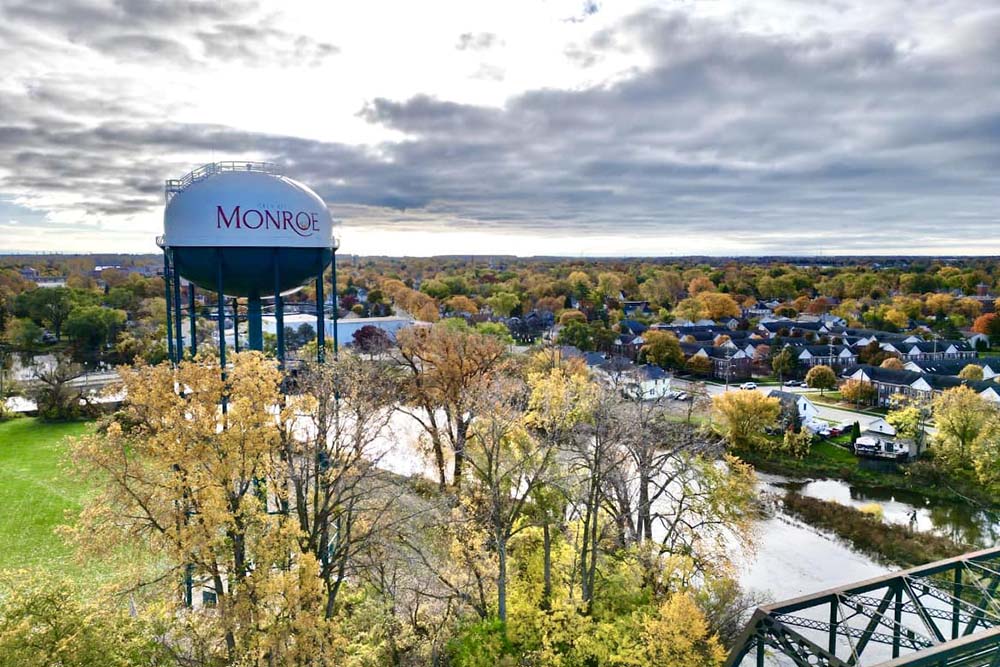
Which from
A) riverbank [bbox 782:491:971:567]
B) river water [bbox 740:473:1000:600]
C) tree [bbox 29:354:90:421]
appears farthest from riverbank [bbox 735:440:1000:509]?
tree [bbox 29:354:90:421]

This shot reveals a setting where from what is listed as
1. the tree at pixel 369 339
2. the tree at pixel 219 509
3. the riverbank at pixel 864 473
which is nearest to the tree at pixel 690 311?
the tree at pixel 369 339

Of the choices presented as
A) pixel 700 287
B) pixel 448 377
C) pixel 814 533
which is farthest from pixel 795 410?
pixel 700 287

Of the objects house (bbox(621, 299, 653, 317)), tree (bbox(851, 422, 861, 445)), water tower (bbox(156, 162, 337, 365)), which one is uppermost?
water tower (bbox(156, 162, 337, 365))

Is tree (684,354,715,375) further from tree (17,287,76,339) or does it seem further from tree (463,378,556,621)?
tree (17,287,76,339)

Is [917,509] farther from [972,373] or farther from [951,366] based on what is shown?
[951,366]

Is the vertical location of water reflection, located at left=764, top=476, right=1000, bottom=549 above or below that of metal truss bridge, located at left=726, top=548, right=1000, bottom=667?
below

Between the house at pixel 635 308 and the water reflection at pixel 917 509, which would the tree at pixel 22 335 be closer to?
the water reflection at pixel 917 509

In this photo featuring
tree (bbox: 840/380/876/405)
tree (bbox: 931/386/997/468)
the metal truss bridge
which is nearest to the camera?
the metal truss bridge

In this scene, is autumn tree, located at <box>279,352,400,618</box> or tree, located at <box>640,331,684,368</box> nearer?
autumn tree, located at <box>279,352,400,618</box>

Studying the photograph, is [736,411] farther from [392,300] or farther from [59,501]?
[392,300]
